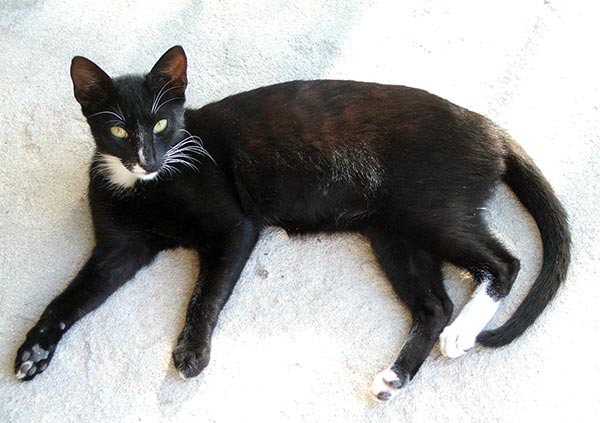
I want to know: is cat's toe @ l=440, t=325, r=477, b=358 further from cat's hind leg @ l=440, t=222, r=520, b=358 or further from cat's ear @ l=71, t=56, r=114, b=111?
cat's ear @ l=71, t=56, r=114, b=111

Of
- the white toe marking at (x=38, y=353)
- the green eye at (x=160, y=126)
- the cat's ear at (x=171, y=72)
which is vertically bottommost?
the white toe marking at (x=38, y=353)

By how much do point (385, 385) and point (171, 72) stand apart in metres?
0.99

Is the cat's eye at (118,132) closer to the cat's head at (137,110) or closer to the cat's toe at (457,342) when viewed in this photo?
the cat's head at (137,110)

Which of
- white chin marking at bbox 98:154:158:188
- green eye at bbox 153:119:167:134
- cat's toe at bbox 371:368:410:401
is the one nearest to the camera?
cat's toe at bbox 371:368:410:401

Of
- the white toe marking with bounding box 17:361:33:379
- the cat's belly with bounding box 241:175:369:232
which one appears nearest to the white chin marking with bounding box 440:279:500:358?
the cat's belly with bounding box 241:175:369:232

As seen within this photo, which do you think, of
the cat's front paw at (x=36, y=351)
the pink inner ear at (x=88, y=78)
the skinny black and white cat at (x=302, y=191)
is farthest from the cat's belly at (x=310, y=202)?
the cat's front paw at (x=36, y=351)

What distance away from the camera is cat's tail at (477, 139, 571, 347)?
167cm

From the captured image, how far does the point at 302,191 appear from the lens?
1.83 metres

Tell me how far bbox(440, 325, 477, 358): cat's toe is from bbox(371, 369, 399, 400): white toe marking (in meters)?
0.16

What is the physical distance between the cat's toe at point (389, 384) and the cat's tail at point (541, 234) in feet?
0.74

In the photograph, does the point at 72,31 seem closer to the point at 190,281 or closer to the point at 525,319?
the point at 190,281

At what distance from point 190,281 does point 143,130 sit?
1.49ft

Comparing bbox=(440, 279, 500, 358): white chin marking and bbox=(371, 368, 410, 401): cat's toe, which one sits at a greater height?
bbox=(440, 279, 500, 358): white chin marking

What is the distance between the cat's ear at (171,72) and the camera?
1700 mm
